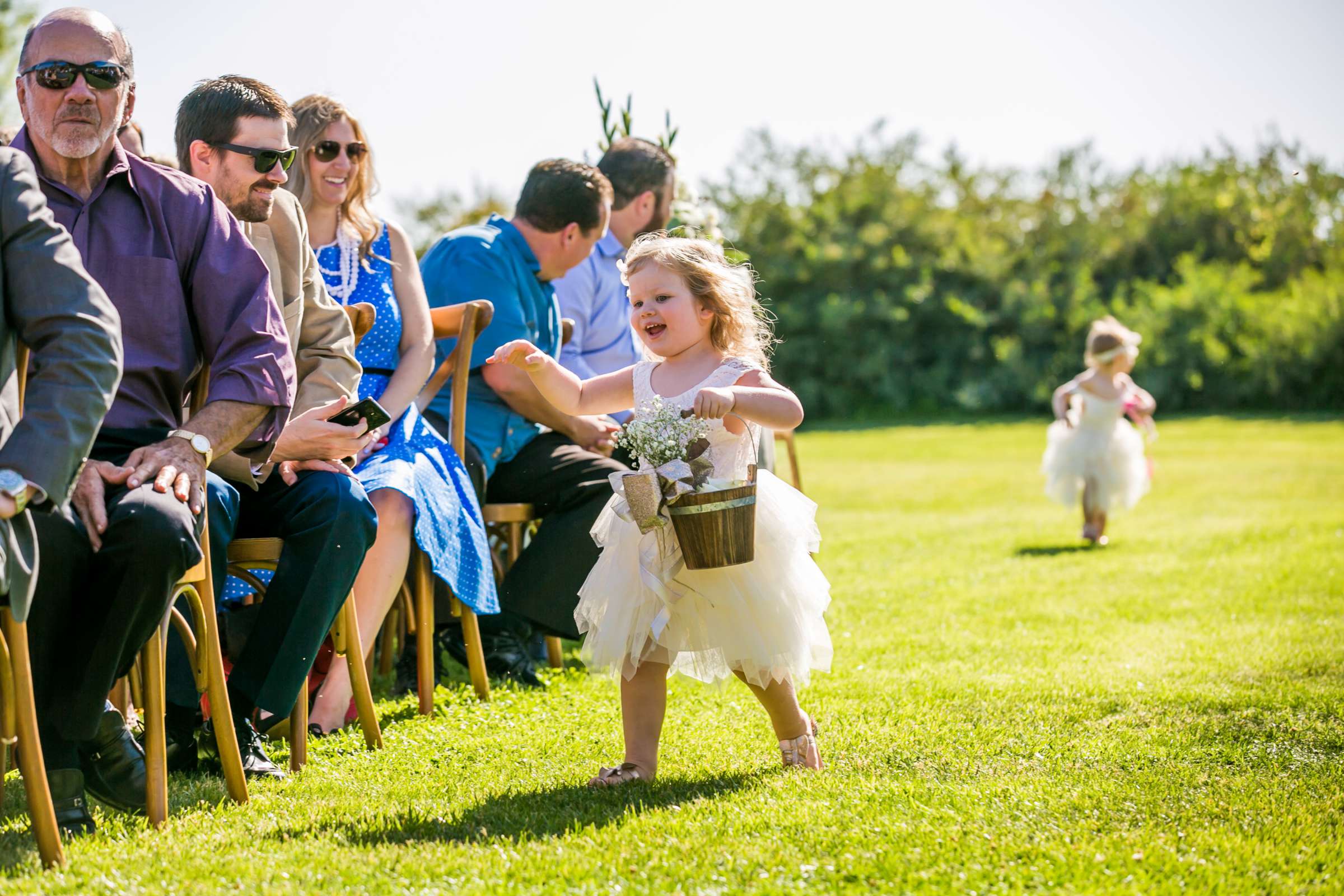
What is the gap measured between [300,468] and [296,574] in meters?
0.37

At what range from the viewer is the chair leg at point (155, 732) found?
2959mm

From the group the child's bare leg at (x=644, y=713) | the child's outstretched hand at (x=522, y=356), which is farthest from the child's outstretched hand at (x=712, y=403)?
the child's bare leg at (x=644, y=713)

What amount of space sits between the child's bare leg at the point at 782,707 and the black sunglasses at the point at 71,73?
219 centimetres

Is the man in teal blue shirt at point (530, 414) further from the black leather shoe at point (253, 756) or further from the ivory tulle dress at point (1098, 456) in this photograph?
the ivory tulle dress at point (1098, 456)

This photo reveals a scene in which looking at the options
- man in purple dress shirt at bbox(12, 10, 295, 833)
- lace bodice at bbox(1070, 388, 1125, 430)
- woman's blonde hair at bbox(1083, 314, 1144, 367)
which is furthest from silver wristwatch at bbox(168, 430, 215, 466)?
woman's blonde hair at bbox(1083, 314, 1144, 367)

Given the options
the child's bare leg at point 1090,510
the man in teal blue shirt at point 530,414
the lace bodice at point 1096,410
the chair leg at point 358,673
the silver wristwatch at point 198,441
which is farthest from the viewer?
the lace bodice at point 1096,410

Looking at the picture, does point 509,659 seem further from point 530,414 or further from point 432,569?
point 530,414

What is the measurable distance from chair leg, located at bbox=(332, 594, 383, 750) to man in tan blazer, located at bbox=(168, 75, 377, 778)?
290mm

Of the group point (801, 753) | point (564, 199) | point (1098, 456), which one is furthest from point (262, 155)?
point (1098, 456)

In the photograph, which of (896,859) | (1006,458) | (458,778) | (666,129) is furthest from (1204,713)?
(1006,458)

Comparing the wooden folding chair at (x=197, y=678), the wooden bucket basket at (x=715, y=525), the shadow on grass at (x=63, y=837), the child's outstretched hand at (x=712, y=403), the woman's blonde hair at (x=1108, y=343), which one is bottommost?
the shadow on grass at (x=63, y=837)

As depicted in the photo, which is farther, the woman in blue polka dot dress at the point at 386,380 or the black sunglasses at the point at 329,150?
the black sunglasses at the point at 329,150

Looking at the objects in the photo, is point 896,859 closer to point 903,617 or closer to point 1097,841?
point 1097,841

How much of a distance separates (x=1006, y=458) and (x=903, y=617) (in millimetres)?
Answer: 14092
